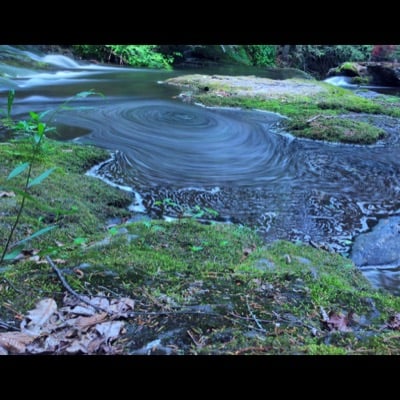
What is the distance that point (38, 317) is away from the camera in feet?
6.67

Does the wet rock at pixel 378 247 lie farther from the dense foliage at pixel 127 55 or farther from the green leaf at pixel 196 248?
the dense foliage at pixel 127 55

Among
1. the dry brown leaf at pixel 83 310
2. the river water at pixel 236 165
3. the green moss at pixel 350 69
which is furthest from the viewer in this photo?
the green moss at pixel 350 69

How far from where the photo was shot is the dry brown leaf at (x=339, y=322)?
2.23 m

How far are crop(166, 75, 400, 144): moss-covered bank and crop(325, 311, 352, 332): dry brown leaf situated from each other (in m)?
7.66

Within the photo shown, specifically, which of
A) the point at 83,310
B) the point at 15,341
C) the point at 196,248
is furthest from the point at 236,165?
the point at 15,341

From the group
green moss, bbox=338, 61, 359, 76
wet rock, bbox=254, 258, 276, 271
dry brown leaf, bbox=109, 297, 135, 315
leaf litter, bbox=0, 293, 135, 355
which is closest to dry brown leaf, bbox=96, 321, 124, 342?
leaf litter, bbox=0, 293, 135, 355

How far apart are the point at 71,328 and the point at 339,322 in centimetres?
153

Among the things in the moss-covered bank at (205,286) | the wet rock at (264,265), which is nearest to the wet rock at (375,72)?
the moss-covered bank at (205,286)

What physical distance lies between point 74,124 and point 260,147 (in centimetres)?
443

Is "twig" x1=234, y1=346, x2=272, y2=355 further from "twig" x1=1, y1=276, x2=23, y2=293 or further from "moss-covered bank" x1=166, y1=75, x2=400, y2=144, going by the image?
"moss-covered bank" x1=166, y1=75, x2=400, y2=144

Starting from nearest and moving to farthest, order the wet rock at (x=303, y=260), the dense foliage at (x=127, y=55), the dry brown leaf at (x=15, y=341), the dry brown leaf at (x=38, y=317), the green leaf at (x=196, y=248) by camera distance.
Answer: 1. the dry brown leaf at (x=15, y=341)
2. the dry brown leaf at (x=38, y=317)
3. the green leaf at (x=196, y=248)
4. the wet rock at (x=303, y=260)
5. the dense foliage at (x=127, y=55)

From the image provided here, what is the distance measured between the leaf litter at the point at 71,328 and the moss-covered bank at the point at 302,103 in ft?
27.3

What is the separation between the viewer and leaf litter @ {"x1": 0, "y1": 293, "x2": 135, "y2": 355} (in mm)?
1783
